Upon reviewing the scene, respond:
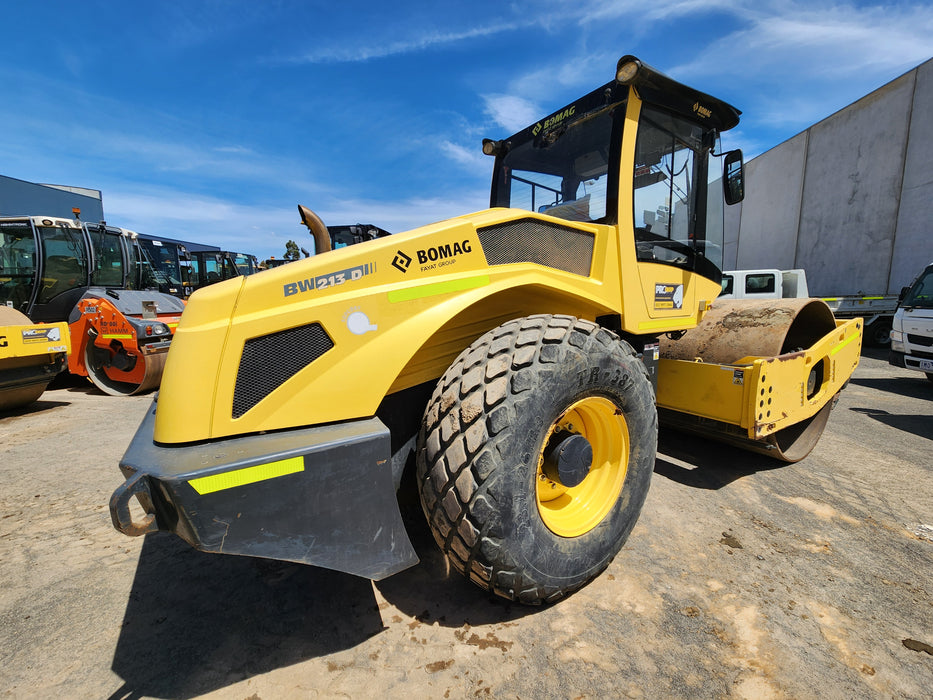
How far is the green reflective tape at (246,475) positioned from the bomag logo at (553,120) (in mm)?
2602

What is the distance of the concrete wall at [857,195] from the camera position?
1290cm

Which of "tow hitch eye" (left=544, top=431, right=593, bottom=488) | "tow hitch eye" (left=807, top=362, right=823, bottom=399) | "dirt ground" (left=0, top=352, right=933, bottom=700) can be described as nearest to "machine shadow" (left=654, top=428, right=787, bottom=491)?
"dirt ground" (left=0, top=352, right=933, bottom=700)

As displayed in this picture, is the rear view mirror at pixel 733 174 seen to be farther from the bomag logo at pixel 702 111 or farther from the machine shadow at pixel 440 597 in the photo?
the machine shadow at pixel 440 597

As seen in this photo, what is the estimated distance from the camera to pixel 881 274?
1409 cm

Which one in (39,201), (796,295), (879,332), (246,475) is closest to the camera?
(246,475)

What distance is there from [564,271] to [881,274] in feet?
56.2

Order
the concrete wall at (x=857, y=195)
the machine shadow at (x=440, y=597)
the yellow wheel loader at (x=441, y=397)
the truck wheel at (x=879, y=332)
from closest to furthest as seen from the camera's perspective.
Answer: the yellow wheel loader at (x=441, y=397) → the machine shadow at (x=440, y=597) → the truck wheel at (x=879, y=332) → the concrete wall at (x=857, y=195)

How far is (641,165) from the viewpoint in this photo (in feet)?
8.92

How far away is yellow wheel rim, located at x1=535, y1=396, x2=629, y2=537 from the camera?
2.18 meters

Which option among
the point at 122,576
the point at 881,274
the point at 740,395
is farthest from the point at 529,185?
the point at 881,274

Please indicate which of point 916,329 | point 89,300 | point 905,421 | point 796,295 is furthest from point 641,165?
point 796,295

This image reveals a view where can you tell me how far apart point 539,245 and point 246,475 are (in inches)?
61.5

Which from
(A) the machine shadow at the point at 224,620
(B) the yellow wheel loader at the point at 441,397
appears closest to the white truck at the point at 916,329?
(B) the yellow wheel loader at the point at 441,397

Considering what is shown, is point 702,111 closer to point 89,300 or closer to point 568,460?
point 568,460
